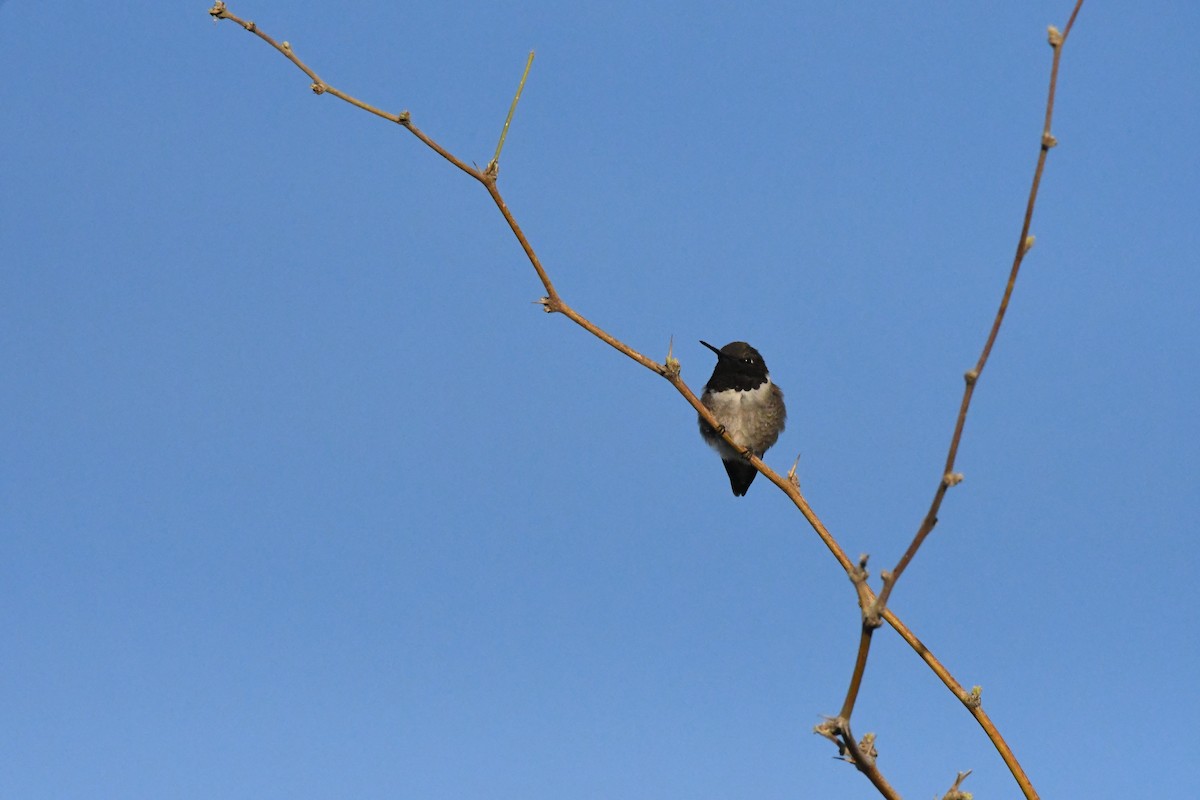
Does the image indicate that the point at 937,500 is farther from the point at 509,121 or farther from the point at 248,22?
the point at 248,22

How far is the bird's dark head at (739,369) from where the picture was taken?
37.4 ft

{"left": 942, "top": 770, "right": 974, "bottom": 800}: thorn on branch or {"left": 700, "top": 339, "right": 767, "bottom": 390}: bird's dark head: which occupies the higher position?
{"left": 700, "top": 339, "right": 767, "bottom": 390}: bird's dark head

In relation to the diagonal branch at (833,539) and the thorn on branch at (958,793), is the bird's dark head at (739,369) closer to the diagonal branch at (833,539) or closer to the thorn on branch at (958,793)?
the diagonal branch at (833,539)

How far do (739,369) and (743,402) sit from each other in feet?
1.39

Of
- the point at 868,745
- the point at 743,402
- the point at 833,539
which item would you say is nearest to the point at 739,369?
the point at 743,402

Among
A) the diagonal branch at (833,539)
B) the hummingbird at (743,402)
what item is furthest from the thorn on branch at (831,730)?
the hummingbird at (743,402)

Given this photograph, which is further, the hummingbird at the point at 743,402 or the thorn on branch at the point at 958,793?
the hummingbird at the point at 743,402

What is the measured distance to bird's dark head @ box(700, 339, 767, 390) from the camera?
11.4 metres

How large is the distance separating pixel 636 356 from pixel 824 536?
3.31 feet

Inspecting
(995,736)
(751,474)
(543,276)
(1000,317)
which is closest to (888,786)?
(995,736)

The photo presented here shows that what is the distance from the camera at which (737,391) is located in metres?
11.3

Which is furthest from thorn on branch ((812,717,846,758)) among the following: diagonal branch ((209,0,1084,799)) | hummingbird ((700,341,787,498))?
hummingbird ((700,341,787,498))

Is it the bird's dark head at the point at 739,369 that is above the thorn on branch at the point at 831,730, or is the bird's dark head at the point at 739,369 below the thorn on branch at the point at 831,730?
above

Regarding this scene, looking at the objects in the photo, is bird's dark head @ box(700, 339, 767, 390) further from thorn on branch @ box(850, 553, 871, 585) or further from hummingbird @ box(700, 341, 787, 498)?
thorn on branch @ box(850, 553, 871, 585)
